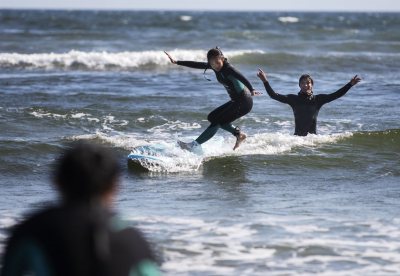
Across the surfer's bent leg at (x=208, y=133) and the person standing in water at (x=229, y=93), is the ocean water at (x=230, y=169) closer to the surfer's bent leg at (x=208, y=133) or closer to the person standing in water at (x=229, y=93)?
the surfer's bent leg at (x=208, y=133)

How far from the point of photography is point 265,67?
87.1 feet

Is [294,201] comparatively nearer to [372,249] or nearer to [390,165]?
[372,249]

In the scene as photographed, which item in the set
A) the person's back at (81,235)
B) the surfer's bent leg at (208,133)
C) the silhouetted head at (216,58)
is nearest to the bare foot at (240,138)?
the surfer's bent leg at (208,133)

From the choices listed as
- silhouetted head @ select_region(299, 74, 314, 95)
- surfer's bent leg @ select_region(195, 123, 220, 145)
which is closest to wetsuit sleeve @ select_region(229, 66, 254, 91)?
surfer's bent leg @ select_region(195, 123, 220, 145)

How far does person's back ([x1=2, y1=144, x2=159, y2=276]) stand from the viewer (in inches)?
105

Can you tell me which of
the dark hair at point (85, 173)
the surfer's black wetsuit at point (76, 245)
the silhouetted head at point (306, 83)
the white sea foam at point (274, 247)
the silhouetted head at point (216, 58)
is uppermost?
the silhouetted head at point (216, 58)

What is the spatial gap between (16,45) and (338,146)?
2514 cm

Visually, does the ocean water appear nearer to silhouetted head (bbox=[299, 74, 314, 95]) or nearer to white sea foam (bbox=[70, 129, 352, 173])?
white sea foam (bbox=[70, 129, 352, 173])

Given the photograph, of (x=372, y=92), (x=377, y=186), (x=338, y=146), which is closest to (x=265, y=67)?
(x=372, y=92)

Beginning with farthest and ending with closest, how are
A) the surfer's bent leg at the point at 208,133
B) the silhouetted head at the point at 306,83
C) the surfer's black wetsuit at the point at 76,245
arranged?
the silhouetted head at the point at 306,83 → the surfer's bent leg at the point at 208,133 → the surfer's black wetsuit at the point at 76,245

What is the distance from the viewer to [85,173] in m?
2.79

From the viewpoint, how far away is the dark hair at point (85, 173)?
279 cm

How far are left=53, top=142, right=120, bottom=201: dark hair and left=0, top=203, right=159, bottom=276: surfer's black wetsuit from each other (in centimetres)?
5

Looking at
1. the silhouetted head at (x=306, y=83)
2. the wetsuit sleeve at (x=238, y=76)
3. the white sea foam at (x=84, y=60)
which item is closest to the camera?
the wetsuit sleeve at (x=238, y=76)
